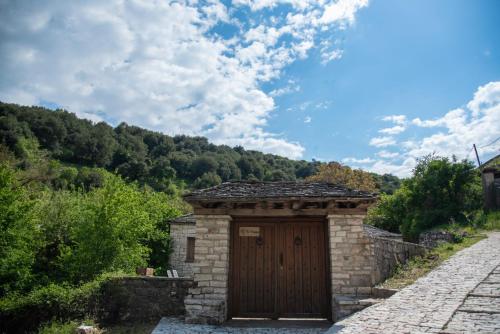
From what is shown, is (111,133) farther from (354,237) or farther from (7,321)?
(354,237)

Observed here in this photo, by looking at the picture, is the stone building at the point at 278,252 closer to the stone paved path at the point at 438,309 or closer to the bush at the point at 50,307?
the stone paved path at the point at 438,309

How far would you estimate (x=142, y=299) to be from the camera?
7.97 m

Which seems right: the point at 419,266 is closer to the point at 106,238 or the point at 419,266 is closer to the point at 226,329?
the point at 226,329

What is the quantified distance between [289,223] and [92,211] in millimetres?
7682

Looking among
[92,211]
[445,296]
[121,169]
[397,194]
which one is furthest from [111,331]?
[121,169]

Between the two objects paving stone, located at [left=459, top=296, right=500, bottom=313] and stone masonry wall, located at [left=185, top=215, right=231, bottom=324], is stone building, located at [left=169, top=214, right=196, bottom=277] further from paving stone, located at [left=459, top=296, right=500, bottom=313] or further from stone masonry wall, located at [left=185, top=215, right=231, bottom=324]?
paving stone, located at [left=459, top=296, right=500, bottom=313]

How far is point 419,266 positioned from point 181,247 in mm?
12223

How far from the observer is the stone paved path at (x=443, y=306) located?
423cm

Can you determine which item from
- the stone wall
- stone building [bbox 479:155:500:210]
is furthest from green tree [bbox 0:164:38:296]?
stone building [bbox 479:155:500:210]

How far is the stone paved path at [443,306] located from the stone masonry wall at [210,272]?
2.85 m

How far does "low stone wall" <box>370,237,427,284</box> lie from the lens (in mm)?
10305

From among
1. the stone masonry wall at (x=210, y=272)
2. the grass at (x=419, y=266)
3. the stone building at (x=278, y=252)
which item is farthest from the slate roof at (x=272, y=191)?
the grass at (x=419, y=266)

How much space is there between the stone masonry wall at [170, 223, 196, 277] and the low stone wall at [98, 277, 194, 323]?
31.4 ft

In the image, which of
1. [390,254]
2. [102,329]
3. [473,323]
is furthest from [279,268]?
[390,254]
